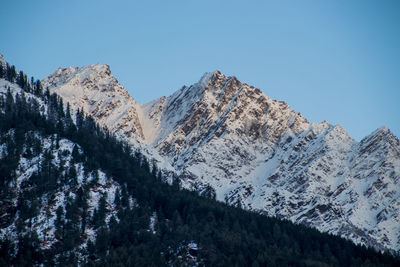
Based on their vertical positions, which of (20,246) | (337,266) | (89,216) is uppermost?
(89,216)

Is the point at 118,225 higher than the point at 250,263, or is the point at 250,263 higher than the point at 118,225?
the point at 118,225

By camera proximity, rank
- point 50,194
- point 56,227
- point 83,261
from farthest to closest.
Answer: point 50,194
point 56,227
point 83,261

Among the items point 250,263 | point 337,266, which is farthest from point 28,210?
point 337,266

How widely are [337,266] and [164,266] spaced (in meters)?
45.8

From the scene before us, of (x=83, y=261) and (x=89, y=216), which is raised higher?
(x=89, y=216)

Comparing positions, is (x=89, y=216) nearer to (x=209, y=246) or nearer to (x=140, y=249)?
(x=140, y=249)

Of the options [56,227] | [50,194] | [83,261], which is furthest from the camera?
[50,194]

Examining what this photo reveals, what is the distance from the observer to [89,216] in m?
197

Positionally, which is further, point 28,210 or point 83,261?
point 28,210

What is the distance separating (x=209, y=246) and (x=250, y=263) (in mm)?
11895

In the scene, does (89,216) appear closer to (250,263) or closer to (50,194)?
(50,194)

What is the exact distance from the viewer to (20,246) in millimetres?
176000

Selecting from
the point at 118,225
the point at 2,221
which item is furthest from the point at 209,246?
the point at 2,221

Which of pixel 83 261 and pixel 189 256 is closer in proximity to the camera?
pixel 83 261
